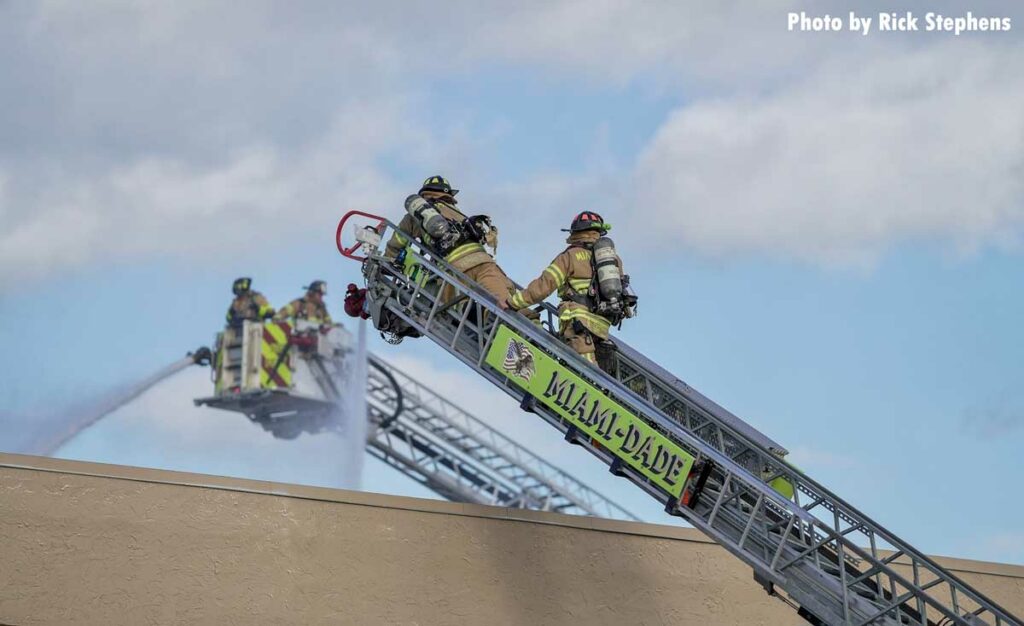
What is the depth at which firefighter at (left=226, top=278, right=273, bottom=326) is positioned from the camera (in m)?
28.8

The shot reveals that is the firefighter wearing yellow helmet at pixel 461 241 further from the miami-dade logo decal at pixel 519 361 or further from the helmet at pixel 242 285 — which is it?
the helmet at pixel 242 285

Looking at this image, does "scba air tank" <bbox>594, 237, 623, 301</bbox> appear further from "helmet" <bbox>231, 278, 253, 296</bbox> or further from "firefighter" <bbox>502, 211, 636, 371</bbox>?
"helmet" <bbox>231, 278, 253, 296</bbox>

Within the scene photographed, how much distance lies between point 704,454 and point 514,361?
63.4 inches

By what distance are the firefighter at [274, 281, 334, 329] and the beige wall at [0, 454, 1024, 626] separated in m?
17.9

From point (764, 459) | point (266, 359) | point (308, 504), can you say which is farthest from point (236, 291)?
point (764, 459)

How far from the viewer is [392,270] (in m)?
10.5

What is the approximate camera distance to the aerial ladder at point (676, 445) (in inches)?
336

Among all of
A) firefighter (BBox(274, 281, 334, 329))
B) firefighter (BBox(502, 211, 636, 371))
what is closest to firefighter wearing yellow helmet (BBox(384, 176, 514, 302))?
firefighter (BBox(502, 211, 636, 371))

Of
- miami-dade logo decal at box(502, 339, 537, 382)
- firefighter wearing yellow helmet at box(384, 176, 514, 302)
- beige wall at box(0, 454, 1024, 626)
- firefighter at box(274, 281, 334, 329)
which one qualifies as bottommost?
beige wall at box(0, 454, 1024, 626)

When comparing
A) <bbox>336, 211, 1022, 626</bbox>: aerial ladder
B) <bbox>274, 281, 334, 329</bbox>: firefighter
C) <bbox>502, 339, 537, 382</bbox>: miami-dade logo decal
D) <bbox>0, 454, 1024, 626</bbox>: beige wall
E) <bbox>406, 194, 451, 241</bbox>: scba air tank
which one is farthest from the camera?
<bbox>274, 281, 334, 329</bbox>: firefighter

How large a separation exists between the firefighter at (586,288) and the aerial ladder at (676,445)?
39 centimetres

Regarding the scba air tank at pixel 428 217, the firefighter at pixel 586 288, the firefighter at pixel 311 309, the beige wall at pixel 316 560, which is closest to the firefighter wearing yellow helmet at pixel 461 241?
the scba air tank at pixel 428 217

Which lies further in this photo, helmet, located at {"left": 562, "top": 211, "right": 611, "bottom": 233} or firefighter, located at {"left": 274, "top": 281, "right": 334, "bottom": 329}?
firefighter, located at {"left": 274, "top": 281, "right": 334, "bottom": 329}

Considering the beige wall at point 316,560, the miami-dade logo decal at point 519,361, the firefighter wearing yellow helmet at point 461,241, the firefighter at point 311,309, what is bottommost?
the beige wall at point 316,560
